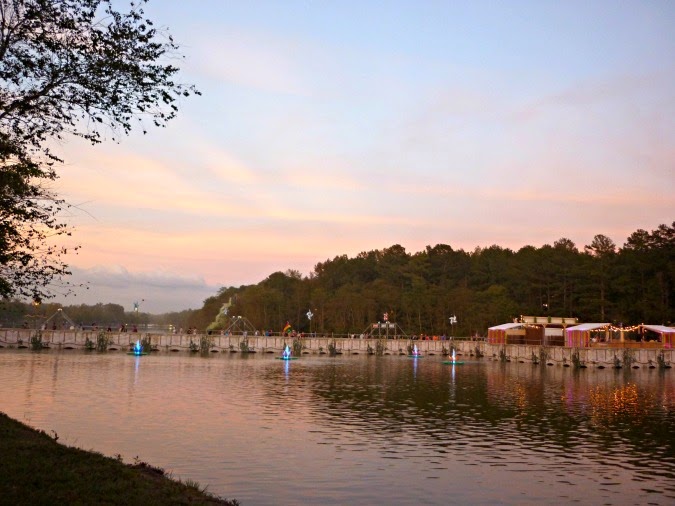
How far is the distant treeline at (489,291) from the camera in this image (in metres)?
110

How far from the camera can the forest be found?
11006 centimetres

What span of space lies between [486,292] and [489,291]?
26.4 inches

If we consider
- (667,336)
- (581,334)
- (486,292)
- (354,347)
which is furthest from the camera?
(486,292)

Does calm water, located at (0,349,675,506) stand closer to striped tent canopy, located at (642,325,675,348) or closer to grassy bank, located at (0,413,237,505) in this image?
grassy bank, located at (0,413,237,505)

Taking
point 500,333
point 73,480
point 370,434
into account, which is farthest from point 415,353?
point 73,480

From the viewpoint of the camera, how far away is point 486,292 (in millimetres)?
138375

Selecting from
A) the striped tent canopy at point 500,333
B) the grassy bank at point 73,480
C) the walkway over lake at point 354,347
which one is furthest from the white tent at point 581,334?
the grassy bank at point 73,480

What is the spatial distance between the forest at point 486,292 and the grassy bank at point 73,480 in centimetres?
6611

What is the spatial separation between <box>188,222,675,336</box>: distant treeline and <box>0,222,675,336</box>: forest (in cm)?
18

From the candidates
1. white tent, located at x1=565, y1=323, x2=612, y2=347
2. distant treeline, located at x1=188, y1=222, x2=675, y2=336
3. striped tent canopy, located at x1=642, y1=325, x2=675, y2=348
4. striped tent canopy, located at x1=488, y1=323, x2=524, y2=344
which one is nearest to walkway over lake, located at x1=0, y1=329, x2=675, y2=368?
striped tent canopy, located at x1=642, y1=325, x2=675, y2=348

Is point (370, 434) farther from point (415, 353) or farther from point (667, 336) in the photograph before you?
point (415, 353)

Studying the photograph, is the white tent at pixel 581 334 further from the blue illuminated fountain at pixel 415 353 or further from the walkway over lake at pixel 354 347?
the blue illuminated fountain at pixel 415 353

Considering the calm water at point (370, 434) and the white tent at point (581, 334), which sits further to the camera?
the white tent at point (581, 334)

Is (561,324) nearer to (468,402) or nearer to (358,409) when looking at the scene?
(468,402)
